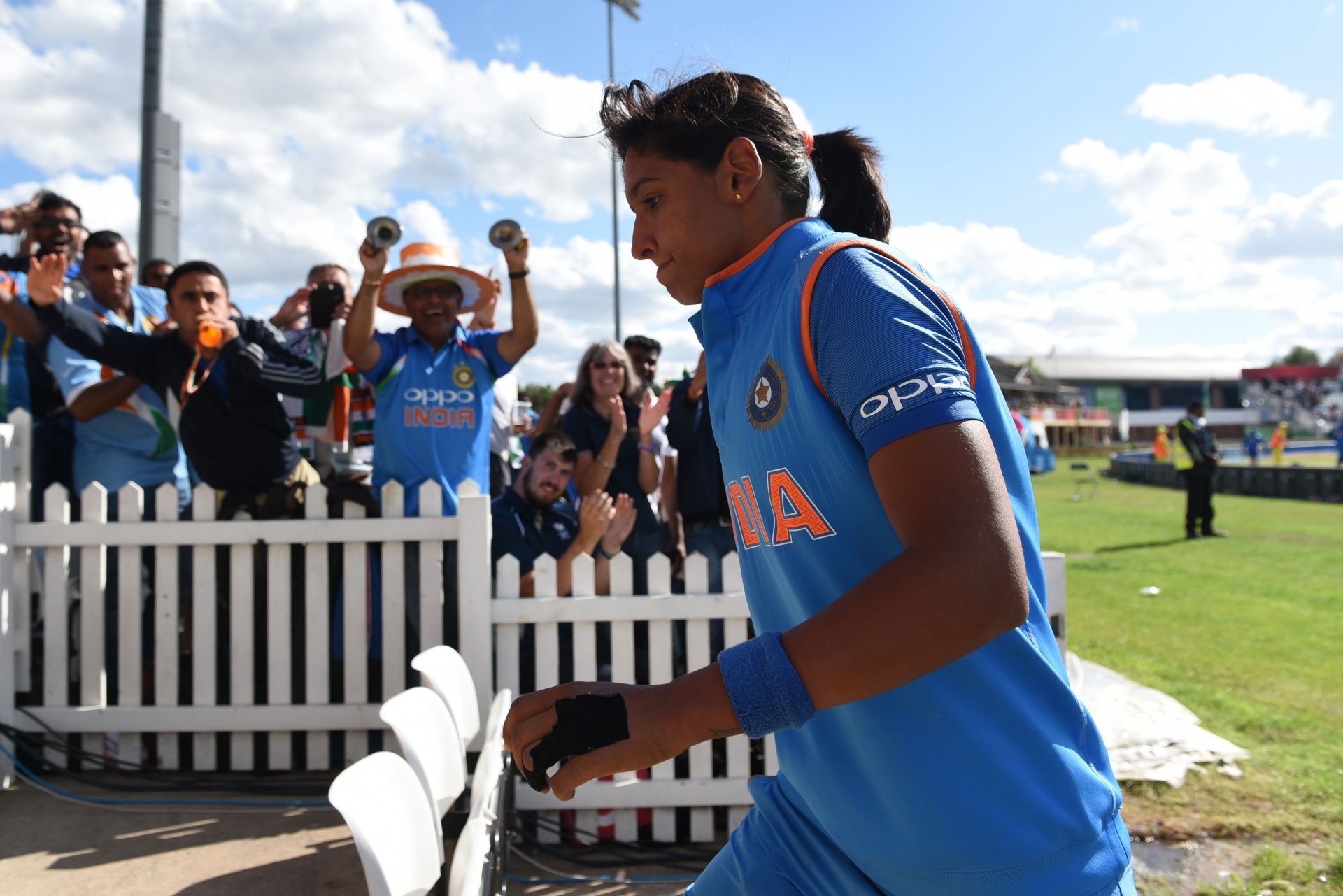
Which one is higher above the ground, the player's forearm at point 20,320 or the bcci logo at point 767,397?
the player's forearm at point 20,320

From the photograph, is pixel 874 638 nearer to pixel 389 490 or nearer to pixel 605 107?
pixel 605 107

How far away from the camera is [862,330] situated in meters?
1.08

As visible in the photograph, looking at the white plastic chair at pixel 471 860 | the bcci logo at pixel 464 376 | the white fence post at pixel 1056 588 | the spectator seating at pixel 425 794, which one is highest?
the bcci logo at pixel 464 376

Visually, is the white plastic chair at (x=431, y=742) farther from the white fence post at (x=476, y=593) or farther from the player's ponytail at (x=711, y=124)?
the player's ponytail at (x=711, y=124)

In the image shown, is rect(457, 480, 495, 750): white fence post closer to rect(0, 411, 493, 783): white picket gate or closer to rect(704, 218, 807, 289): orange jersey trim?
rect(0, 411, 493, 783): white picket gate

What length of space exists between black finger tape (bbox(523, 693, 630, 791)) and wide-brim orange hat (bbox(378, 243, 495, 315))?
4.09 metres

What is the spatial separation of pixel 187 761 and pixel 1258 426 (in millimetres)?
94041

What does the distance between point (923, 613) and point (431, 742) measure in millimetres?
1959

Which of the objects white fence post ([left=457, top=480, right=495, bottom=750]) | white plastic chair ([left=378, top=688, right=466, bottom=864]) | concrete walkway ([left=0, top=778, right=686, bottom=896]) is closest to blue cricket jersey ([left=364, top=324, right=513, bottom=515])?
white fence post ([left=457, top=480, right=495, bottom=750])

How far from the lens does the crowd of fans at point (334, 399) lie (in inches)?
176

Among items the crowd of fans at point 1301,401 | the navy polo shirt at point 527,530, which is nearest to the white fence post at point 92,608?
the navy polo shirt at point 527,530

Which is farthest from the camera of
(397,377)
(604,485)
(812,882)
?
(604,485)

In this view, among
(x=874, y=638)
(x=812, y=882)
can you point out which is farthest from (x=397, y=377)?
(x=874, y=638)

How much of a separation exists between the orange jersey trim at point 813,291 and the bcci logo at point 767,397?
0.07 metres
